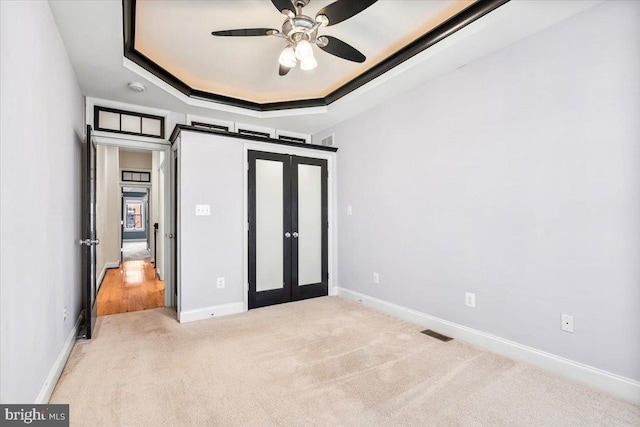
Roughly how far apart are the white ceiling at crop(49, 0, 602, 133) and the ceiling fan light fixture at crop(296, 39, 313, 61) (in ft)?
1.36

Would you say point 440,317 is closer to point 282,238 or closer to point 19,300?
point 282,238

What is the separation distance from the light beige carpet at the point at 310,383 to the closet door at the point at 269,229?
89 cm

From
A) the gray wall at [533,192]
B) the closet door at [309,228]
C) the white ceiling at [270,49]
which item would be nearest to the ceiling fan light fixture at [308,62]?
the white ceiling at [270,49]

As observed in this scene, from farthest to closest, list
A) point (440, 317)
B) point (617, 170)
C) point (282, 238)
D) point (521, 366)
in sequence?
point (282, 238)
point (440, 317)
point (521, 366)
point (617, 170)

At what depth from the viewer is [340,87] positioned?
3.87 m

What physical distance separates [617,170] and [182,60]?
13.1 feet

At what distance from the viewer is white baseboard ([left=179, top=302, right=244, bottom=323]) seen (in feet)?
11.3

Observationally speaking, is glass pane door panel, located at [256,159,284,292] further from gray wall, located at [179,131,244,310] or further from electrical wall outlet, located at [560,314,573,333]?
electrical wall outlet, located at [560,314,573,333]

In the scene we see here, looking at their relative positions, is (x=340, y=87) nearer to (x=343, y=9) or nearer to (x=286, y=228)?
(x=343, y=9)

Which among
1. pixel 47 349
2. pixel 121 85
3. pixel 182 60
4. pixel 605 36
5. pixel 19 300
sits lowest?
pixel 47 349

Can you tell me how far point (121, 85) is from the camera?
3297 millimetres

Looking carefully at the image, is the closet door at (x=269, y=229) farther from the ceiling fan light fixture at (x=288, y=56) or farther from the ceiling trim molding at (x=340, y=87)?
the ceiling fan light fixture at (x=288, y=56)

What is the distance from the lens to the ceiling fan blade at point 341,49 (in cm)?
243

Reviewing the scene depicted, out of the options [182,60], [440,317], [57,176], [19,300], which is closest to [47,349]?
[19,300]
